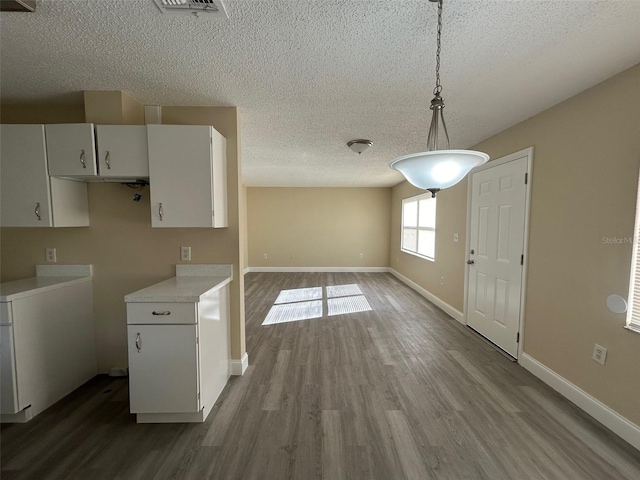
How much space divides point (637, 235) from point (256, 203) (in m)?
6.82

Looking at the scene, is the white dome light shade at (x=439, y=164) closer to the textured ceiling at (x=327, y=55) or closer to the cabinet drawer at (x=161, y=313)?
the textured ceiling at (x=327, y=55)

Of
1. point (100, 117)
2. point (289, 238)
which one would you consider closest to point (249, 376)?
point (100, 117)

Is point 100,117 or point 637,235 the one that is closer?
point 637,235

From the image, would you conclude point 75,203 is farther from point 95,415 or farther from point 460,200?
point 460,200

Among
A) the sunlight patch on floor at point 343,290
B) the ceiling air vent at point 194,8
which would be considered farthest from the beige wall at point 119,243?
the sunlight patch on floor at point 343,290

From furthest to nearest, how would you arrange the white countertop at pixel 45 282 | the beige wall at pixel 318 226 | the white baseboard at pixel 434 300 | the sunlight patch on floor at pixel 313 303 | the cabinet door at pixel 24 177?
the beige wall at pixel 318 226 → the sunlight patch on floor at pixel 313 303 → the white baseboard at pixel 434 300 → the cabinet door at pixel 24 177 → the white countertop at pixel 45 282

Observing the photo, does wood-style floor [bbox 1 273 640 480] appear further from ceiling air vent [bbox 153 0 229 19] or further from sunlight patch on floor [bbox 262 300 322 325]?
ceiling air vent [bbox 153 0 229 19]

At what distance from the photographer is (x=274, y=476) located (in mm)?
1438

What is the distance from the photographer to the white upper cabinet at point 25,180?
1.92m

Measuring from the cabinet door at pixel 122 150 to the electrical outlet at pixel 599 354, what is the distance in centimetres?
356

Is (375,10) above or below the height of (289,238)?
above

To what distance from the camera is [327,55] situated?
1.58m

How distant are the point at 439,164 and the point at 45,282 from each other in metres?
2.94

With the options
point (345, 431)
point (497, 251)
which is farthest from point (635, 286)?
point (345, 431)
